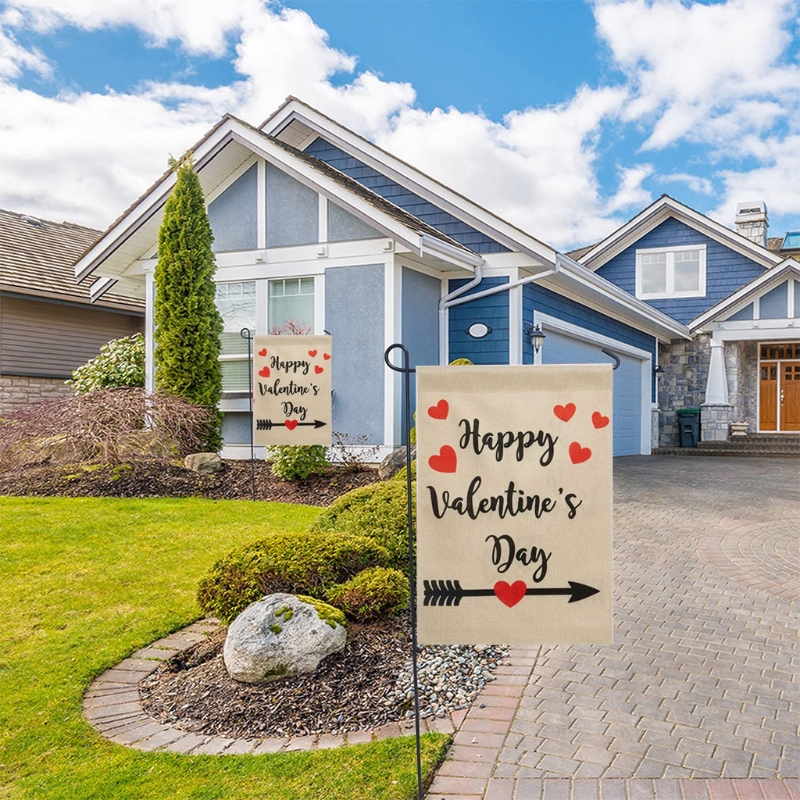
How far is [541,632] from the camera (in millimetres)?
2820

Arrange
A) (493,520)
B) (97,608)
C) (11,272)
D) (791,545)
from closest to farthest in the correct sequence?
1. (493,520)
2. (97,608)
3. (791,545)
4. (11,272)

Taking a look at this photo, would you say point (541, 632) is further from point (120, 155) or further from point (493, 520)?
point (120, 155)

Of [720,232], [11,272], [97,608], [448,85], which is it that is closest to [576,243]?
[720,232]

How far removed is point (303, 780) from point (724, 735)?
1.91 metres

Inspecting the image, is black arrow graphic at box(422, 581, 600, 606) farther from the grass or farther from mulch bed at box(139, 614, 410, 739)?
mulch bed at box(139, 614, 410, 739)

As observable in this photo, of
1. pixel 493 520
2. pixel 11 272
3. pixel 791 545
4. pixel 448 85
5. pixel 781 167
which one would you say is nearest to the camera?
pixel 493 520

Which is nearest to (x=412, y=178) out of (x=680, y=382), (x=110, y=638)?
(x=110, y=638)

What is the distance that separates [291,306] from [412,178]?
124 inches

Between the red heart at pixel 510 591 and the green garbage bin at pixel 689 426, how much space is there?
17778 mm

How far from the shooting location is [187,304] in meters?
10.8

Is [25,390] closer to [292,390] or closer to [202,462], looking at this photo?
[202,462]

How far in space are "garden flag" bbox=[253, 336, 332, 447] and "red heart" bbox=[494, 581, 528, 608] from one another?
5788 mm

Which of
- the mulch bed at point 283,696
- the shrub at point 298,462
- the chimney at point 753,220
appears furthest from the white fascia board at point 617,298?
the mulch bed at point 283,696

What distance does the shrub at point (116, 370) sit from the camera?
1377 cm
